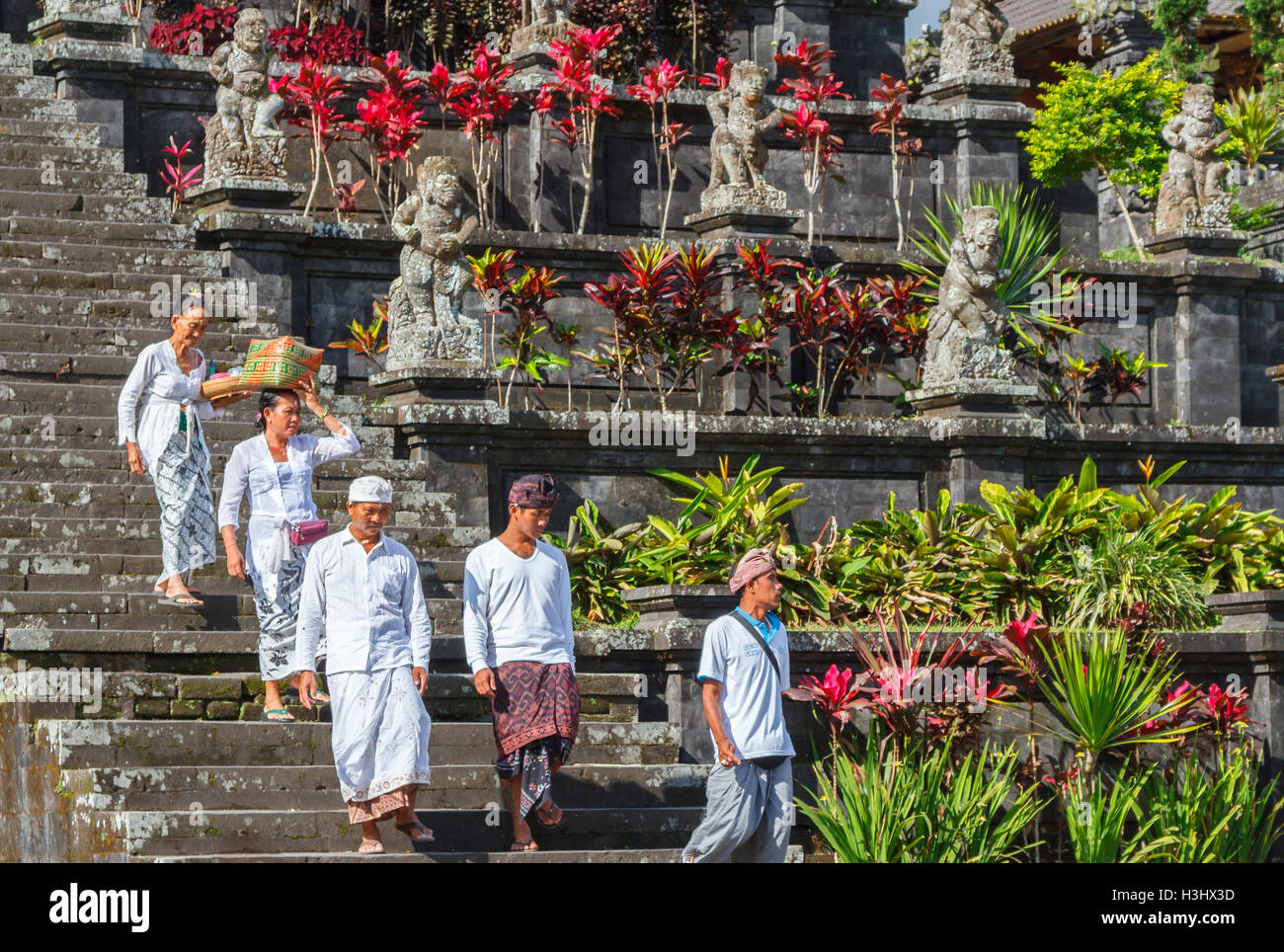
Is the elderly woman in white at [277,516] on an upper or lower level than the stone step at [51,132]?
lower

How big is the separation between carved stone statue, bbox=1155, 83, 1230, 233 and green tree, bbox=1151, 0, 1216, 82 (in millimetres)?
7788

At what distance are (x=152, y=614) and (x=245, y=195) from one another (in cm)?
473

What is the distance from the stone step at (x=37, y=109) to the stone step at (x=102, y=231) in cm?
136

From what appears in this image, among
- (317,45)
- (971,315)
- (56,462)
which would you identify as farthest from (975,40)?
(56,462)

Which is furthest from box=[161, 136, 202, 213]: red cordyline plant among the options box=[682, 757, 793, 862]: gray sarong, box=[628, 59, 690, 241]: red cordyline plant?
box=[682, 757, 793, 862]: gray sarong

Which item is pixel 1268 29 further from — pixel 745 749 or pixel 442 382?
pixel 745 749

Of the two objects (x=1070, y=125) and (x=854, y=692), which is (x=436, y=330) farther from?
(x=1070, y=125)

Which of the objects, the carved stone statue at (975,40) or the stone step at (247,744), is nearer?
the stone step at (247,744)

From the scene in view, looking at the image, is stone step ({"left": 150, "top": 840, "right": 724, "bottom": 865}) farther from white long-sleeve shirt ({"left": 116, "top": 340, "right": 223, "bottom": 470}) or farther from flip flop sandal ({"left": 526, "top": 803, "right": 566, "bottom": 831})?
white long-sleeve shirt ({"left": 116, "top": 340, "right": 223, "bottom": 470})

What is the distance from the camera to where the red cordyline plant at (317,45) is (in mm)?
20328

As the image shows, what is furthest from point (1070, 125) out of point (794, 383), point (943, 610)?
point (943, 610)

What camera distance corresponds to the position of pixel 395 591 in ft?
35.3

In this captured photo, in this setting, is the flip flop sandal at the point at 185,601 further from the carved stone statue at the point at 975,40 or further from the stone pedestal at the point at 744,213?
the carved stone statue at the point at 975,40

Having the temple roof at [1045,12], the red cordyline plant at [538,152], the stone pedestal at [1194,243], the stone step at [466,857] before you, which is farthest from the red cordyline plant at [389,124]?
the temple roof at [1045,12]
